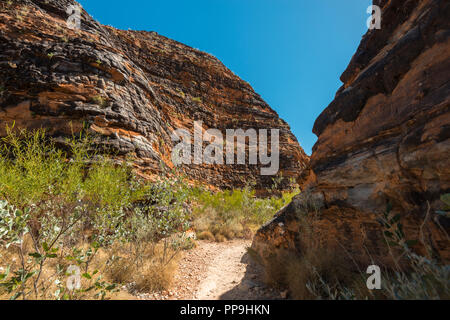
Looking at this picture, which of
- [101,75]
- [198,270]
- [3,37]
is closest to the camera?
[198,270]

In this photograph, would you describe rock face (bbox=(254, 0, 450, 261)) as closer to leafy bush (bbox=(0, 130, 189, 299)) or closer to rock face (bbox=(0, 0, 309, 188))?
leafy bush (bbox=(0, 130, 189, 299))

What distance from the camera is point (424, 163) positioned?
6.35 ft

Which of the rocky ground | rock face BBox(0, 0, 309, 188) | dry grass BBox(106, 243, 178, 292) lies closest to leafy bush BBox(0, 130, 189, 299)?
dry grass BBox(106, 243, 178, 292)

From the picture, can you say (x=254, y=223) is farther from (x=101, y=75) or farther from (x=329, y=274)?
(x=101, y=75)

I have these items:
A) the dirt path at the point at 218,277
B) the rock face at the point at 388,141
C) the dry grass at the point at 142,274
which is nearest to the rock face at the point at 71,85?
the dry grass at the point at 142,274

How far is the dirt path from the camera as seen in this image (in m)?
3.06

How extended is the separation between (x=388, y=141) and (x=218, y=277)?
12.7 ft

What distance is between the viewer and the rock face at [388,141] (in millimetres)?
1927

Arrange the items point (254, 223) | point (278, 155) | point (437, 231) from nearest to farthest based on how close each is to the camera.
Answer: point (437, 231)
point (254, 223)
point (278, 155)

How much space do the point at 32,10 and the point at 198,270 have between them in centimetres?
1314

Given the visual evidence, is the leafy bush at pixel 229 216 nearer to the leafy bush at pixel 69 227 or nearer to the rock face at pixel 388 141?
the leafy bush at pixel 69 227

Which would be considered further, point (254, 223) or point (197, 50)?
point (197, 50)

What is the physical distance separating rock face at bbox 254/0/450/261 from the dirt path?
0.93 meters
